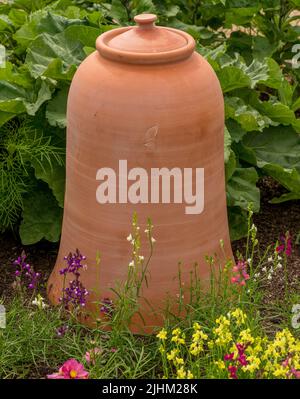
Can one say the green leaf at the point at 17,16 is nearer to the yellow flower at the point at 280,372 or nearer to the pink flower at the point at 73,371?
the pink flower at the point at 73,371

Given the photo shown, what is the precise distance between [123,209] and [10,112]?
0.87m

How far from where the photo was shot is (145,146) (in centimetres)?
409

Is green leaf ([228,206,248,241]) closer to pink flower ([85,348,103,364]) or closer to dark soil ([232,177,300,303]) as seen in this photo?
dark soil ([232,177,300,303])

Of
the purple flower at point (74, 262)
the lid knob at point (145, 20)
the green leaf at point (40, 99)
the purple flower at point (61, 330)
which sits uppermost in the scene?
the lid knob at point (145, 20)

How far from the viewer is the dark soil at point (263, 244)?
487 centimetres

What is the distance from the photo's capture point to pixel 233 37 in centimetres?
609

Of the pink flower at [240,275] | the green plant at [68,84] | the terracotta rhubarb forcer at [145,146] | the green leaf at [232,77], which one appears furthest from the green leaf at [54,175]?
the pink flower at [240,275]

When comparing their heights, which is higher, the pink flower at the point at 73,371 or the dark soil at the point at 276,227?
the pink flower at the point at 73,371

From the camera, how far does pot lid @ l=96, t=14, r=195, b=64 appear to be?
4078 millimetres

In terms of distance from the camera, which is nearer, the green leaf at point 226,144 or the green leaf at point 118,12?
the green leaf at point 226,144

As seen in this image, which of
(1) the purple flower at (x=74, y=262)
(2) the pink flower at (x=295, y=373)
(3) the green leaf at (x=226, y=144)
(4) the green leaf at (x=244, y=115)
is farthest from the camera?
(4) the green leaf at (x=244, y=115)

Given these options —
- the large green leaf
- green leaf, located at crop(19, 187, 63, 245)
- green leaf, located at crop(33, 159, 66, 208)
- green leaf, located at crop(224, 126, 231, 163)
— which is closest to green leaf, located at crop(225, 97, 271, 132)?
green leaf, located at crop(224, 126, 231, 163)

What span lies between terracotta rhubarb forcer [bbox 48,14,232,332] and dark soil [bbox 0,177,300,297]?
1.79 ft

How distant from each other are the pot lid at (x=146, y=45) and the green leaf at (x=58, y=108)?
0.55 meters
